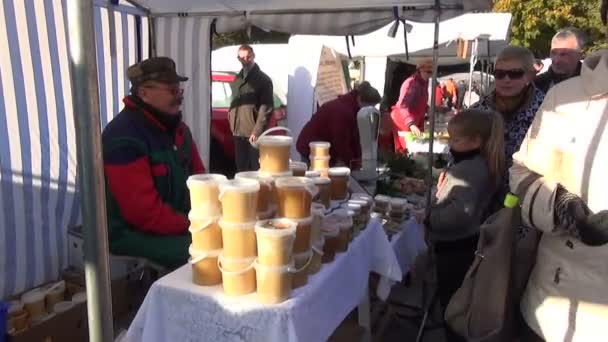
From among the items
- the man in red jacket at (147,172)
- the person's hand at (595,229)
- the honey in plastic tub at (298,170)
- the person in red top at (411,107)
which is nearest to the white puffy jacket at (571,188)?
the person's hand at (595,229)

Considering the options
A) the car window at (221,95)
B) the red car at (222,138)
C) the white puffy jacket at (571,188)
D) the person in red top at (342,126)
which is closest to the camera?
the white puffy jacket at (571,188)

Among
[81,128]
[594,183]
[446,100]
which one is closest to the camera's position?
[81,128]

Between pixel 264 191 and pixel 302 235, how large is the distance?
22cm

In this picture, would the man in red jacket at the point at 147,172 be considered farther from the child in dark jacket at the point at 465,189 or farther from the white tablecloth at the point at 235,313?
the child in dark jacket at the point at 465,189

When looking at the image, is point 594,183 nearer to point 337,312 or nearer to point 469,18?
point 337,312

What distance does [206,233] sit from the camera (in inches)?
69.8

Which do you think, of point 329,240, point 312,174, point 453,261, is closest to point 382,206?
point 453,261

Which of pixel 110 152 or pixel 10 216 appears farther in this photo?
pixel 10 216

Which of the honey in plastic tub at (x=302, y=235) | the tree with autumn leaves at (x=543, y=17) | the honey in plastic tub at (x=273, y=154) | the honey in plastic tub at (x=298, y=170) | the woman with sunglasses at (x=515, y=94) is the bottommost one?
the honey in plastic tub at (x=302, y=235)

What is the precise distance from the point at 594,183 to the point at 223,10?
146 inches

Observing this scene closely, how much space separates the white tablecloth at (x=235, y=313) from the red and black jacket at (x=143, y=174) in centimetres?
81

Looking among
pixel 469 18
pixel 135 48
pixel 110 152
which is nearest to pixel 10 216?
pixel 110 152

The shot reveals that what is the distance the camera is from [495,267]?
1839mm

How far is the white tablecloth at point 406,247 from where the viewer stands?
9.18 feet
